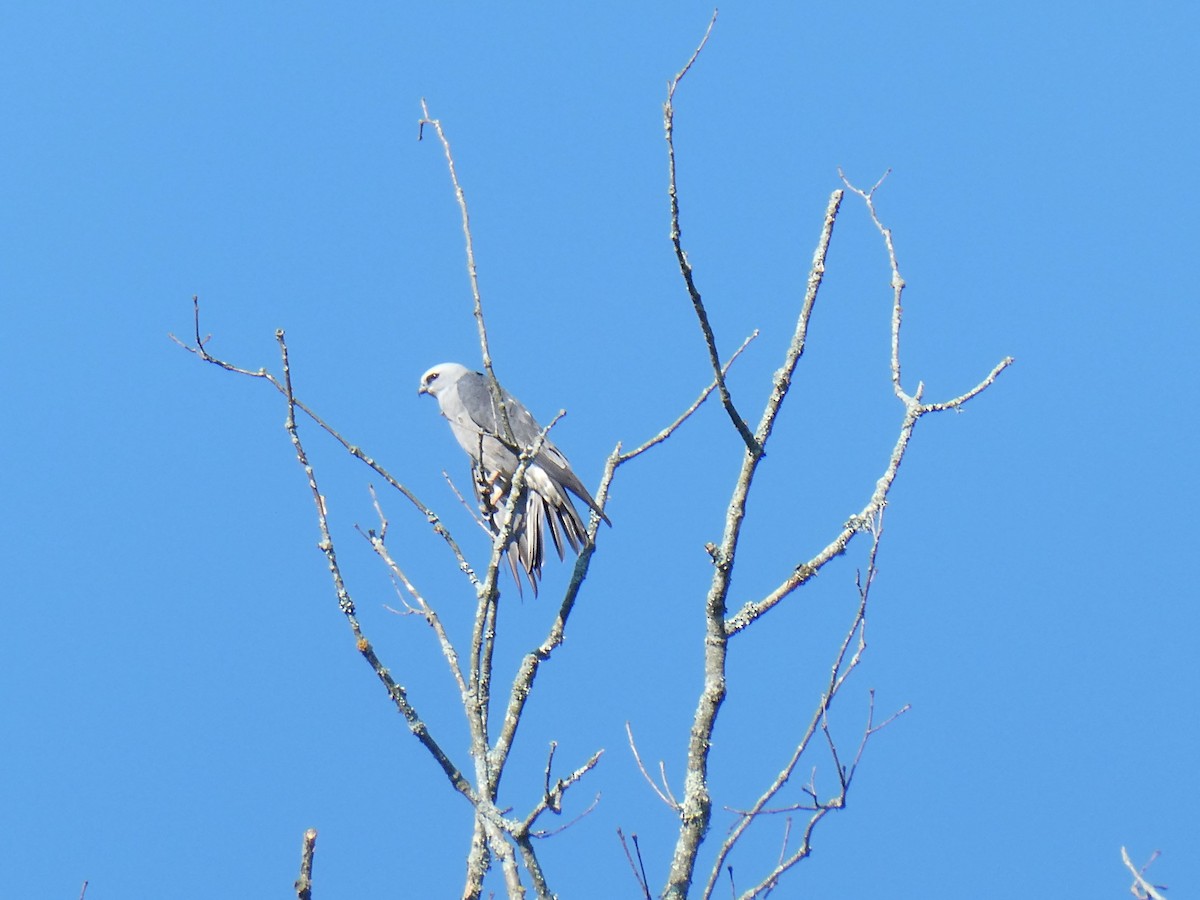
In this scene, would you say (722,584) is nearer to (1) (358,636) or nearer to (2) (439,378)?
(1) (358,636)

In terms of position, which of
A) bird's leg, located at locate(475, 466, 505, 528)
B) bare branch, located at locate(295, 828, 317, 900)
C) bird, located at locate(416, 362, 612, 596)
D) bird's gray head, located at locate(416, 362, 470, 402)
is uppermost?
bird's gray head, located at locate(416, 362, 470, 402)

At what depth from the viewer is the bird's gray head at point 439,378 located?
27.0 ft

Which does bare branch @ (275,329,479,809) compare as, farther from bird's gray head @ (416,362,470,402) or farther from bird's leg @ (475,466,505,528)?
bird's gray head @ (416,362,470,402)

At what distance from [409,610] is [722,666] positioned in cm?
89

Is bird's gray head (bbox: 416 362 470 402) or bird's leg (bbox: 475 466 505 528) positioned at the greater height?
bird's gray head (bbox: 416 362 470 402)

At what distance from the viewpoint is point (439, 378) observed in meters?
8.44

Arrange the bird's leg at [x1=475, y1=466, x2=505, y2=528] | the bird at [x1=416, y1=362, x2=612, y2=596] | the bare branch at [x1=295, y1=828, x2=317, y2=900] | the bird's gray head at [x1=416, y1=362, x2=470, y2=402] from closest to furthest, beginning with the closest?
the bare branch at [x1=295, y1=828, x2=317, y2=900] < the bird's leg at [x1=475, y1=466, x2=505, y2=528] < the bird at [x1=416, y1=362, x2=612, y2=596] < the bird's gray head at [x1=416, y1=362, x2=470, y2=402]

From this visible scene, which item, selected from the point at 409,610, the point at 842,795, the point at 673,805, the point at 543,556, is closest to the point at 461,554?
Result: the point at 409,610

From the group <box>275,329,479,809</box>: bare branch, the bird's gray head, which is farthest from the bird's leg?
the bird's gray head

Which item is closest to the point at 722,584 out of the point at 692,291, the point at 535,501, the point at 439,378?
the point at 692,291

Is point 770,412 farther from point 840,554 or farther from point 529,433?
point 529,433

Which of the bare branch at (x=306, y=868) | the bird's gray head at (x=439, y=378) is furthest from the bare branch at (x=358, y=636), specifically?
the bird's gray head at (x=439, y=378)

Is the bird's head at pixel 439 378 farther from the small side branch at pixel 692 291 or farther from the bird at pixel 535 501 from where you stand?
the small side branch at pixel 692 291

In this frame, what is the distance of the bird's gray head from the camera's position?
8227 mm
